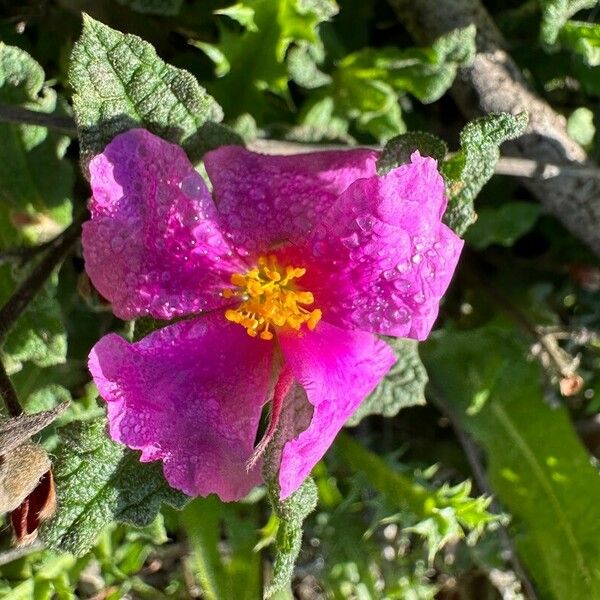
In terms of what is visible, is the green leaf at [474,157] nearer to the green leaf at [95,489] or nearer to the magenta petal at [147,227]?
the magenta petal at [147,227]

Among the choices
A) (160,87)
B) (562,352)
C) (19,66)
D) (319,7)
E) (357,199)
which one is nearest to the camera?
(357,199)

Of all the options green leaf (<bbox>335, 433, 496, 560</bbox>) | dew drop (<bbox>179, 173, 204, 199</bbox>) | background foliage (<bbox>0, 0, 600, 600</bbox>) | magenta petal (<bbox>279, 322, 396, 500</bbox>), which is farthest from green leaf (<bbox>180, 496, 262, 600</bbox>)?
dew drop (<bbox>179, 173, 204, 199</bbox>)

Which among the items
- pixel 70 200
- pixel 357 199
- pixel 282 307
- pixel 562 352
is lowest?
pixel 562 352

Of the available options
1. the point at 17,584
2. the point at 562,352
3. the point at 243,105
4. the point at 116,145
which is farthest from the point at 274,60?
the point at 17,584

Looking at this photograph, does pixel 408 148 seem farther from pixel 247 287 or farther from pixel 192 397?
pixel 192 397

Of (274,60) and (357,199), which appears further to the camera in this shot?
(274,60)

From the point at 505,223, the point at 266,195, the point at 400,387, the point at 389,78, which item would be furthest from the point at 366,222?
the point at 505,223

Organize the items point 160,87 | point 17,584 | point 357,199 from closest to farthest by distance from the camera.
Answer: point 357,199
point 160,87
point 17,584

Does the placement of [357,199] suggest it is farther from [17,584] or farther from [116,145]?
[17,584]
